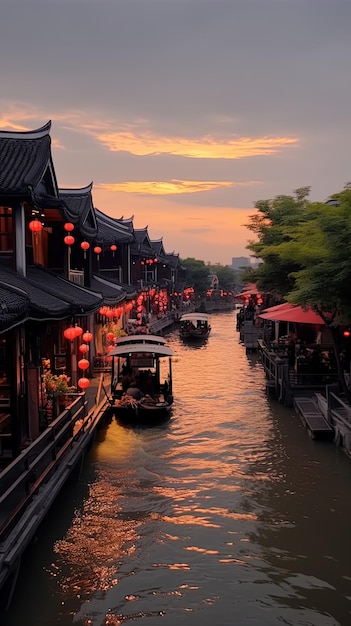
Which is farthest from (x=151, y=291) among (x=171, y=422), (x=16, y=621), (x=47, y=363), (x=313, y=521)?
(x=16, y=621)

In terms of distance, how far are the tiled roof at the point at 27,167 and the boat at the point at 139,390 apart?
6151 millimetres

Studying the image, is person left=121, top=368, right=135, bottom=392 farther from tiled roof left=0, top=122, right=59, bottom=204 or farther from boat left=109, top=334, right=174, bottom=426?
tiled roof left=0, top=122, right=59, bottom=204

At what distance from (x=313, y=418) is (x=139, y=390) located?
581cm

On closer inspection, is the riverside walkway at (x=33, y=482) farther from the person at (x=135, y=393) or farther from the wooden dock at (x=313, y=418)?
the wooden dock at (x=313, y=418)

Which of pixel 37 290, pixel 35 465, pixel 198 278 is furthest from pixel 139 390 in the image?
pixel 198 278

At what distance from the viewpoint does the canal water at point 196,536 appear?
26.9ft

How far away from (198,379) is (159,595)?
19426 millimetres

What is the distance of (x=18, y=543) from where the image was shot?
7.75 m

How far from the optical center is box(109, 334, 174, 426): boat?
1808 cm

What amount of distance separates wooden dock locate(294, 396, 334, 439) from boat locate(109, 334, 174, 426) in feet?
14.4

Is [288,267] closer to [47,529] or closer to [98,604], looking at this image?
[47,529]

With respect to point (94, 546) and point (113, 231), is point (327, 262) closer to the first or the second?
point (94, 546)

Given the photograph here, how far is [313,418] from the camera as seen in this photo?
17219mm

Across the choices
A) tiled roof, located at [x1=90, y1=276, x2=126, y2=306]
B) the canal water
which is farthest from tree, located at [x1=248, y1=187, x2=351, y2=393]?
tiled roof, located at [x1=90, y1=276, x2=126, y2=306]
